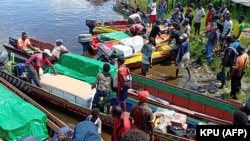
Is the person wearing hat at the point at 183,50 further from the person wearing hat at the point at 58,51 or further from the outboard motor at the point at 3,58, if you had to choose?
the outboard motor at the point at 3,58

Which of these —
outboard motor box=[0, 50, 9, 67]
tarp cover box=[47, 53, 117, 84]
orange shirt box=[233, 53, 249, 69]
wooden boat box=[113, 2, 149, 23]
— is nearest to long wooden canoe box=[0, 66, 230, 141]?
outboard motor box=[0, 50, 9, 67]

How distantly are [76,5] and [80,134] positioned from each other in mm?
25463

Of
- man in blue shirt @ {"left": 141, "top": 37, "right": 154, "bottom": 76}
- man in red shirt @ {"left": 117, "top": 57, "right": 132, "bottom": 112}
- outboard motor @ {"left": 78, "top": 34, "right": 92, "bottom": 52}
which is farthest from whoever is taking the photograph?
outboard motor @ {"left": 78, "top": 34, "right": 92, "bottom": 52}

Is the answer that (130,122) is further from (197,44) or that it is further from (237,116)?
(197,44)

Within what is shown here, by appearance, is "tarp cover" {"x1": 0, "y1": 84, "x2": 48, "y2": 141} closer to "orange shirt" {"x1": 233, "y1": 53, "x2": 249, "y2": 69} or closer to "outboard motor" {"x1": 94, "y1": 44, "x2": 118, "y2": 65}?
"outboard motor" {"x1": 94, "y1": 44, "x2": 118, "y2": 65}

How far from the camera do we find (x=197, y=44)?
56.1ft

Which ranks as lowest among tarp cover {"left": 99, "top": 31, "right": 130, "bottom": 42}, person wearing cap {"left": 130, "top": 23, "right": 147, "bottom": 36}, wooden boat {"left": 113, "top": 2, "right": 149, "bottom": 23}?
tarp cover {"left": 99, "top": 31, "right": 130, "bottom": 42}

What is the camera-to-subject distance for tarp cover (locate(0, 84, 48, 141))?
812 centimetres

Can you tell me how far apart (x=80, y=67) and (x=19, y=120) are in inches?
162

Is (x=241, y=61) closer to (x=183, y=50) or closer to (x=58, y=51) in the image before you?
(x=183, y=50)

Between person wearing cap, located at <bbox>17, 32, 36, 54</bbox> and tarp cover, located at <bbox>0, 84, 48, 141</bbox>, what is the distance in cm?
621

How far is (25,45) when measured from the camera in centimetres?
1522

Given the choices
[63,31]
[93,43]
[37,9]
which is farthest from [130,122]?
[37,9]

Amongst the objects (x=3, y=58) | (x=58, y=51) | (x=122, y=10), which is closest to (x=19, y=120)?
(x=3, y=58)
